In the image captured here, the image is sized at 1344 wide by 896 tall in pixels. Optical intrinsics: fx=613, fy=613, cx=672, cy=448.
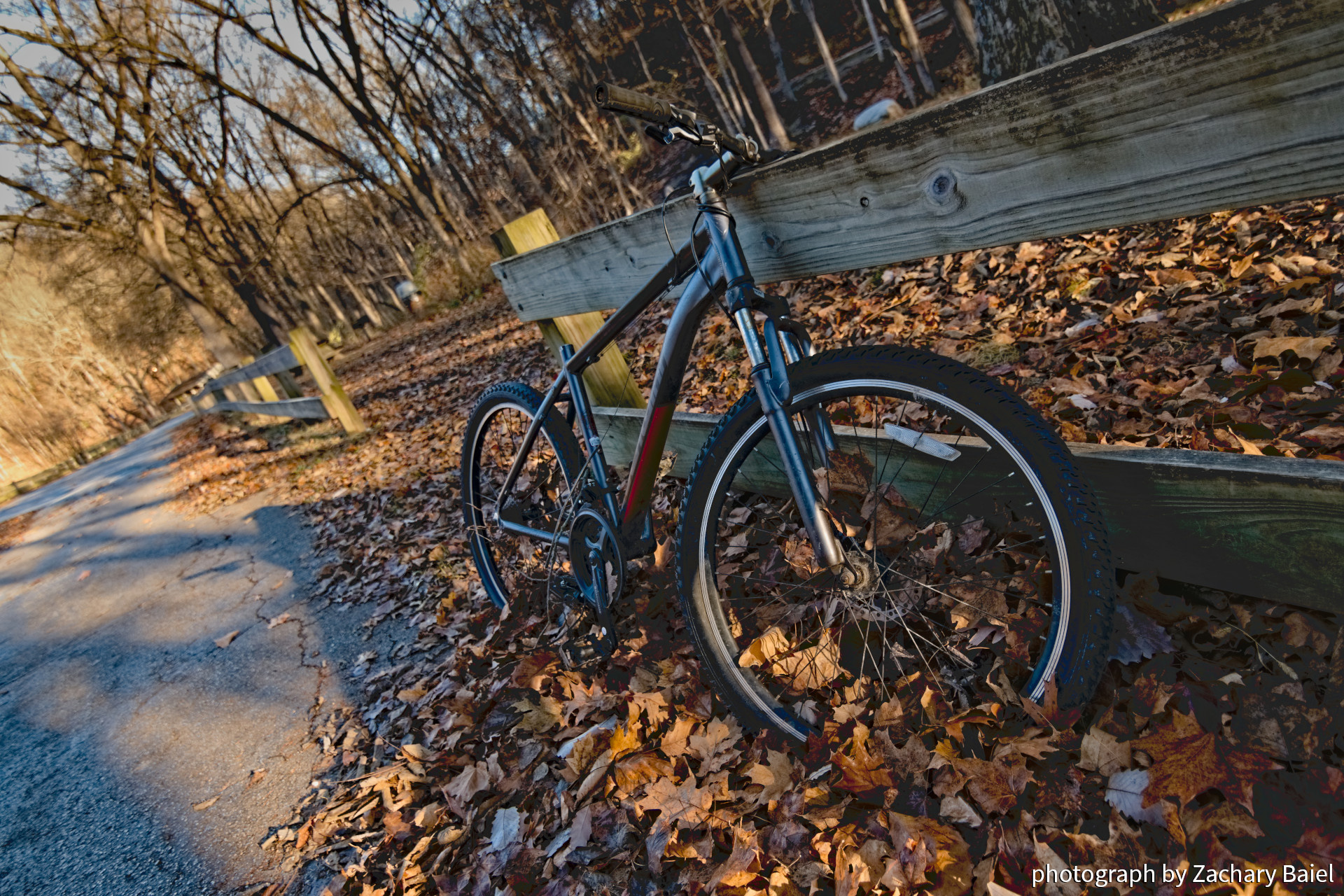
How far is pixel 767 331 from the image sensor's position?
1.53m

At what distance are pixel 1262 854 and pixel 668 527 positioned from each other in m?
2.07

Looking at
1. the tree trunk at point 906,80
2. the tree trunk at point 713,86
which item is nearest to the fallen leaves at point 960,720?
the tree trunk at point 713,86

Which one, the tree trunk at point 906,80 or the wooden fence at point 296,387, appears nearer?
the wooden fence at point 296,387

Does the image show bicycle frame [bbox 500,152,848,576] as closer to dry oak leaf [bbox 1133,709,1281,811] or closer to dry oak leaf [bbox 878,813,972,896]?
dry oak leaf [bbox 878,813,972,896]

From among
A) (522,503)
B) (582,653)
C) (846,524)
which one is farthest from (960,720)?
(522,503)

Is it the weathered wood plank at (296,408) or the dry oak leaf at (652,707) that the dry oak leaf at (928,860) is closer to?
the dry oak leaf at (652,707)

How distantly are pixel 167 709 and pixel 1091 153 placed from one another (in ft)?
15.1

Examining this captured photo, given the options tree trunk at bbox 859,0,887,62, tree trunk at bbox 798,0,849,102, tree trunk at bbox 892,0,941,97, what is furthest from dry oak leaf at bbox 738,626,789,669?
tree trunk at bbox 798,0,849,102

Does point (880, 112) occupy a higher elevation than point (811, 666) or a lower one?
higher

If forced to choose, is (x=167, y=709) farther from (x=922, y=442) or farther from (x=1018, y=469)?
(x=1018, y=469)

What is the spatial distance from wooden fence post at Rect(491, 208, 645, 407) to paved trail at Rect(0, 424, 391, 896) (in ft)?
5.82

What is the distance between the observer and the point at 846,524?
164 cm

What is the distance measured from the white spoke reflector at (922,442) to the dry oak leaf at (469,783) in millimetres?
1830

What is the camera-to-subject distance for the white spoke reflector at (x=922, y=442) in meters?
1.67
